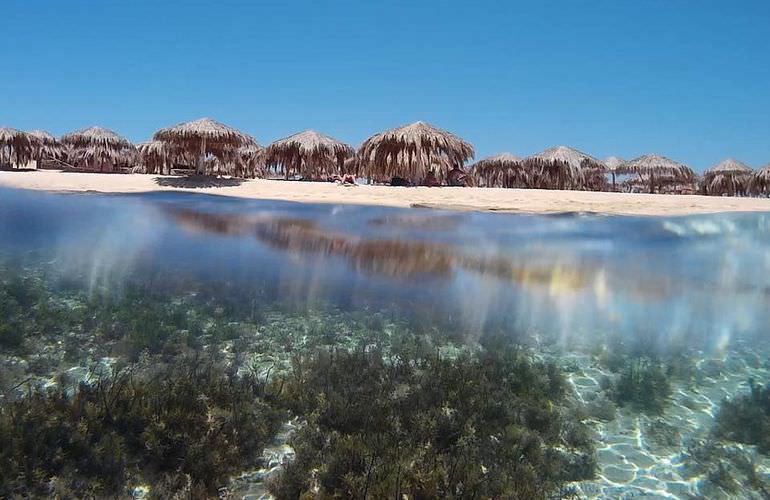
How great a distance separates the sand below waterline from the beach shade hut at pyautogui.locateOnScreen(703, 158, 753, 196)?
18250mm

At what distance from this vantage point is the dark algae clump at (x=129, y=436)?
2.89 metres

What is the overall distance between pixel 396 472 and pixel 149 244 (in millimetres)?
7988

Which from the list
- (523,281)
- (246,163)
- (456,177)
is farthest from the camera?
(246,163)

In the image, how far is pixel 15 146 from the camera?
28688 millimetres

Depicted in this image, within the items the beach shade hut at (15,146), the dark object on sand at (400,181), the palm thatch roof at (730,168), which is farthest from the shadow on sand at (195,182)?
the palm thatch roof at (730,168)

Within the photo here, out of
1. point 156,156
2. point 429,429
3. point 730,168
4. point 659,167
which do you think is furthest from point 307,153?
point 730,168

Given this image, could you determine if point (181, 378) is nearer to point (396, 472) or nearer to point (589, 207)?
point (396, 472)

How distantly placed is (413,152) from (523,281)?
13887mm

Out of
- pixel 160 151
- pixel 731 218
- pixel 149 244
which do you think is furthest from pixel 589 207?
pixel 160 151

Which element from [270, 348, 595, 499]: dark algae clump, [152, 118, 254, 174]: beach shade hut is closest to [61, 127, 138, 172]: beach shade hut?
[152, 118, 254, 174]: beach shade hut

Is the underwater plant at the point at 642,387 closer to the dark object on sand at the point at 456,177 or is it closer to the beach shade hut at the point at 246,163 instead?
the dark object on sand at the point at 456,177

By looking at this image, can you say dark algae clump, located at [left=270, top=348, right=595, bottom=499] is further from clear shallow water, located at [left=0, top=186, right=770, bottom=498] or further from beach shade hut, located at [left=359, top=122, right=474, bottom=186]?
beach shade hut, located at [left=359, top=122, right=474, bottom=186]

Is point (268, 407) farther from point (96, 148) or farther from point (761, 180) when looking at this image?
point (761, 180)

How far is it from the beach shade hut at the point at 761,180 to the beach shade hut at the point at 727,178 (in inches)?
80.5
